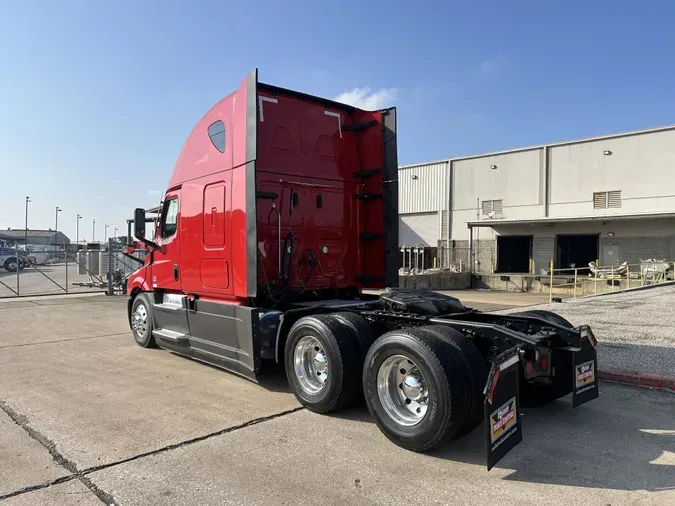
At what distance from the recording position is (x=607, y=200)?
2886 centimetres

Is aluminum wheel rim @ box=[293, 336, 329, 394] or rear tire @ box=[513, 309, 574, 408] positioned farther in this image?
aluminum wheel rim @ box=[293, 336, 329, 394]

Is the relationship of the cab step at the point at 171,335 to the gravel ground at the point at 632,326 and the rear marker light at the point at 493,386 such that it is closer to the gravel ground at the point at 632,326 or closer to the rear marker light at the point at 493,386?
the rear marker light at the point at 493,386

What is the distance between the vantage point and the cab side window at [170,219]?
7480 millimetres

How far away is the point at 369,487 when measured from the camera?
343cm

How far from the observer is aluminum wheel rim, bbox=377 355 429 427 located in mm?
4105

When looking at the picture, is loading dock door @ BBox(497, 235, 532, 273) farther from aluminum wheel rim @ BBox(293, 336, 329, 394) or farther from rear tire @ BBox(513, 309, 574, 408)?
aluminum wheel rim @ BBox(293, 336, 329, 394)

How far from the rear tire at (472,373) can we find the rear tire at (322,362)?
1.01 m

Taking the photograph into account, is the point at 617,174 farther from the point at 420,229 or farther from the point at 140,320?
the point at 140,320

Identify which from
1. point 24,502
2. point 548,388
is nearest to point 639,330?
point 548,388

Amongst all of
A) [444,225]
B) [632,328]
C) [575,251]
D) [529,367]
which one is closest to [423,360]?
[529,367]

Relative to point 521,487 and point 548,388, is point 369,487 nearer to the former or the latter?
point 521,487

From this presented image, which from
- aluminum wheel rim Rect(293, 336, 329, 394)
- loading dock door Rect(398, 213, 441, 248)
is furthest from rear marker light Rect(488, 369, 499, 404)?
loading dock door Rect(398, 213, 441, 248)

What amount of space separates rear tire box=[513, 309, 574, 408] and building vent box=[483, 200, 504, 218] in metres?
29.3

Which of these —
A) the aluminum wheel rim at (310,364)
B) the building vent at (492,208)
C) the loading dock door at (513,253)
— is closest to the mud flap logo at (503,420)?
the aluminum wheel rim at (310,364)
